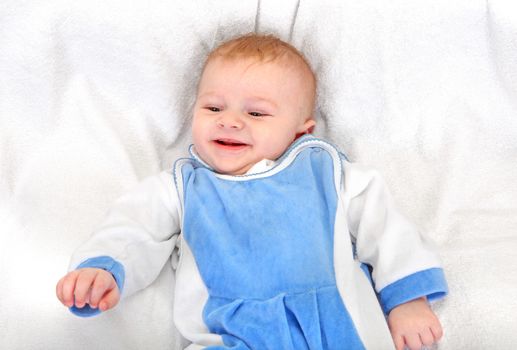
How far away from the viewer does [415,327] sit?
3.78ft

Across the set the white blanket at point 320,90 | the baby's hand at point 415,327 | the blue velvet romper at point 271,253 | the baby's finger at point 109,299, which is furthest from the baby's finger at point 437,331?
the baby's finger at point 109,299

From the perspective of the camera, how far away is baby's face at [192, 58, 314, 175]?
1329 millimetres

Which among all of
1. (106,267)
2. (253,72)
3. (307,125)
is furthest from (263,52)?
(106,267)

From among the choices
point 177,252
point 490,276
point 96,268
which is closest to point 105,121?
point 177,252

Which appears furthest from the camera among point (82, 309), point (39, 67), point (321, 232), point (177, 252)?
point (39, 67)

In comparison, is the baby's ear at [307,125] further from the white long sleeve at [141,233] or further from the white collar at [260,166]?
the white long sleeve at [141,233]

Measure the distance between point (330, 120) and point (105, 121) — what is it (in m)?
0.48

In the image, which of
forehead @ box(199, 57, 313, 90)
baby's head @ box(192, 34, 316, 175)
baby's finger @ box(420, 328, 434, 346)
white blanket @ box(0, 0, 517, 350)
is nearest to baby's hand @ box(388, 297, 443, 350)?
baby's finger @ box(420, 328, 434, 346)

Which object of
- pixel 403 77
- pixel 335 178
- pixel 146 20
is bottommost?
pixel 335 178

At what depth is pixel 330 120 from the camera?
1.54 m

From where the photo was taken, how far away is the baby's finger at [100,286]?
1104mm

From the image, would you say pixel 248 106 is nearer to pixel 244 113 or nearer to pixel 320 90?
pixel 244 113

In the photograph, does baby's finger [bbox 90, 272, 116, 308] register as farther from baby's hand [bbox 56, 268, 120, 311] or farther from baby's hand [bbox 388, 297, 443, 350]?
baby's hand [bbox 388, 297, 443, 350]

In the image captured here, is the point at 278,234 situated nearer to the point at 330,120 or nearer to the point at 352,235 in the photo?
the point at 352,235
